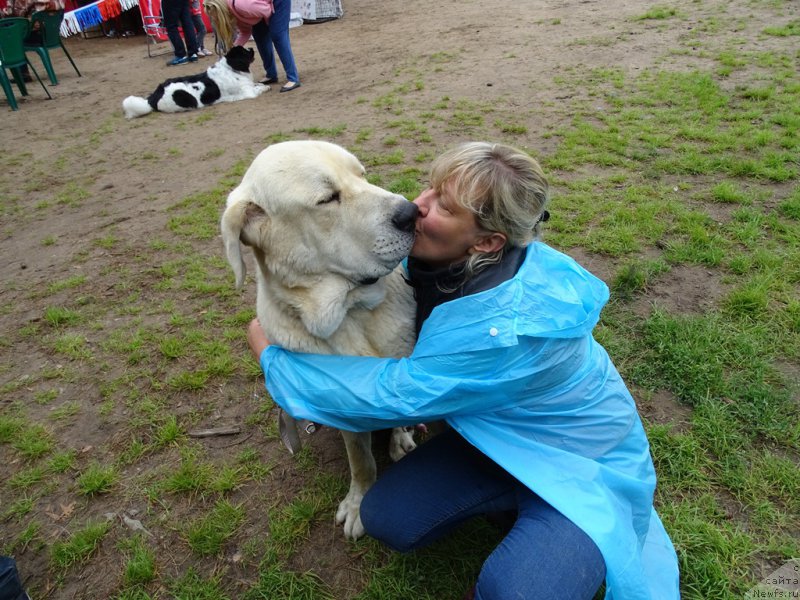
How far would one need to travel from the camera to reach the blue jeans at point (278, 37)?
8617 mm

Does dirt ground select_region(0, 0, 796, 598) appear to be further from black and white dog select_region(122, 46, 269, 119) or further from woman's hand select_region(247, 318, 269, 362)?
woman's hand select_region(247, 318, 269, 362)

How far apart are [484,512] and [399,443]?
2.47 ft

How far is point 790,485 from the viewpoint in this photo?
7.39ft

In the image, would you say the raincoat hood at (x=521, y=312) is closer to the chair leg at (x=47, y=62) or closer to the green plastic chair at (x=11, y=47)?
the green plastic chair at (x=11, y=47)

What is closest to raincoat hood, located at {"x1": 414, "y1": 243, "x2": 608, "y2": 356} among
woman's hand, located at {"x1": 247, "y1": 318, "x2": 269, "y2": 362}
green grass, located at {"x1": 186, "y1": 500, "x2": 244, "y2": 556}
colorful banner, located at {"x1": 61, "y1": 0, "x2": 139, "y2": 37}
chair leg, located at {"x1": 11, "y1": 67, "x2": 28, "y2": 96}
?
woman's hand, located at {"x1": 247, "y1": 318, "x2": 269, "y2": 362}

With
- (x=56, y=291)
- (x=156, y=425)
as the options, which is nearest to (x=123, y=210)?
(x=56, y=291)

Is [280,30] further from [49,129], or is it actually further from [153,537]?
[153,537]

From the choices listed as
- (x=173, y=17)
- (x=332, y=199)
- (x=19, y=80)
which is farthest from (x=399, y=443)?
(x=173, y=17)

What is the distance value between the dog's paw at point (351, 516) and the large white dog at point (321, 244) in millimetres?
776

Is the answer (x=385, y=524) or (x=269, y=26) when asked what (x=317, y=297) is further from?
(x=269, y=26)

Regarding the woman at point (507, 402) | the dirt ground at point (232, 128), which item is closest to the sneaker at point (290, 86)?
the dirt ground at point (232, 128)

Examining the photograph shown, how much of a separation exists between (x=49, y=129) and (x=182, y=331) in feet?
24.2

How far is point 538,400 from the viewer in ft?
5.98

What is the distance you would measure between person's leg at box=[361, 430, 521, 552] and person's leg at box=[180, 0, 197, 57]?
42.9 ft
